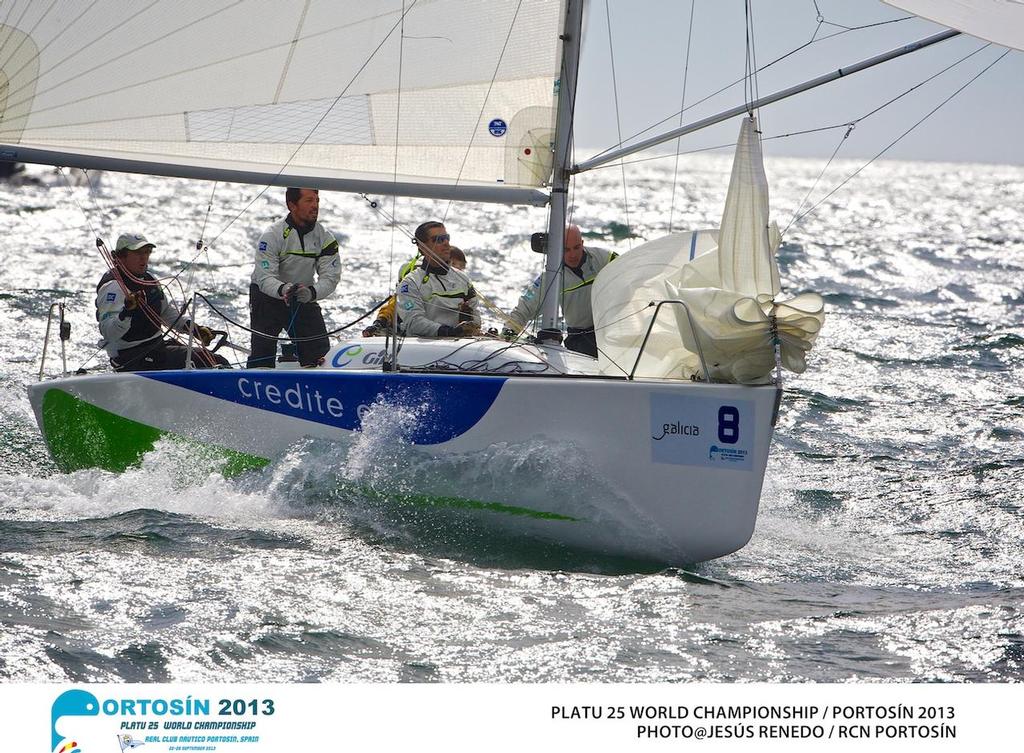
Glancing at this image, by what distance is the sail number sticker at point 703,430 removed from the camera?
5.51 meters

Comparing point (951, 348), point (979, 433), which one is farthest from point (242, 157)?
point (951, 348)

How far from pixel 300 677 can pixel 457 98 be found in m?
3.30

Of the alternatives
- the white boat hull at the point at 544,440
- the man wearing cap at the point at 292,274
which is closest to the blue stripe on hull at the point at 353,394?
the white boat hull at the point at 544,440

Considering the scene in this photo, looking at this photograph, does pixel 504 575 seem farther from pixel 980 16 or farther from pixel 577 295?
pixel 980 16

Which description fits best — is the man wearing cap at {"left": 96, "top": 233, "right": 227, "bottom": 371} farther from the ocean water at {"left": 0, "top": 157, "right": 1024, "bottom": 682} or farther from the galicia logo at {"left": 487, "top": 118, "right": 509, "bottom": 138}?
the galicia logo at {"left": 487, "top": 118, "right": 509, "bottom": 138}

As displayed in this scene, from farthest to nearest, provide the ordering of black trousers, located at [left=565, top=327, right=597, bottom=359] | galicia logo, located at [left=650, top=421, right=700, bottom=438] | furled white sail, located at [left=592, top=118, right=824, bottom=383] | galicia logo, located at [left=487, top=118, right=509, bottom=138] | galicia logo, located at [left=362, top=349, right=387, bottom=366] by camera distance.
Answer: black trousers, located at [left=565, top=327, right=597, bottom=359]
galicia logo, located at [left=487, top=118, right=509, bottom=138]
galicia logo, located at [left=362, top=349, right=387, bottom=366]
galicia logo, located at [left=650, top=421, right=700, bottom=438]
furled white sail, located at [left=592, top=118, right=824, bottom=383]

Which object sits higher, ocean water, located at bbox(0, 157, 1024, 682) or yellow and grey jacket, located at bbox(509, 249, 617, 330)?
yellow and grey jacket, located at bbox(509, 249, 617, 330)

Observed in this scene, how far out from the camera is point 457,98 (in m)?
6.52

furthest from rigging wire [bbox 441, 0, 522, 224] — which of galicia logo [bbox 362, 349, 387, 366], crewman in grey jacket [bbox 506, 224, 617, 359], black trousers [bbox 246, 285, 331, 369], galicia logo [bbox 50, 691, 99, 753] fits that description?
galicia logo [bbox 50, 691, 99, 753]

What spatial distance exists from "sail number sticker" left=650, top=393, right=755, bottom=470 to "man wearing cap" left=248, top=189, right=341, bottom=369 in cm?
207

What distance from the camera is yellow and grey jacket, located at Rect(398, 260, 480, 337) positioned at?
262 inches

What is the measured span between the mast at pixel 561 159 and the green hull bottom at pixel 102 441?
174 cm

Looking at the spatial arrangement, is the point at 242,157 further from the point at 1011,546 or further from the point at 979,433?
the point at 979,433

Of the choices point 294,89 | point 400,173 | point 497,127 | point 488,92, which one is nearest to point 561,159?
point 497,127
